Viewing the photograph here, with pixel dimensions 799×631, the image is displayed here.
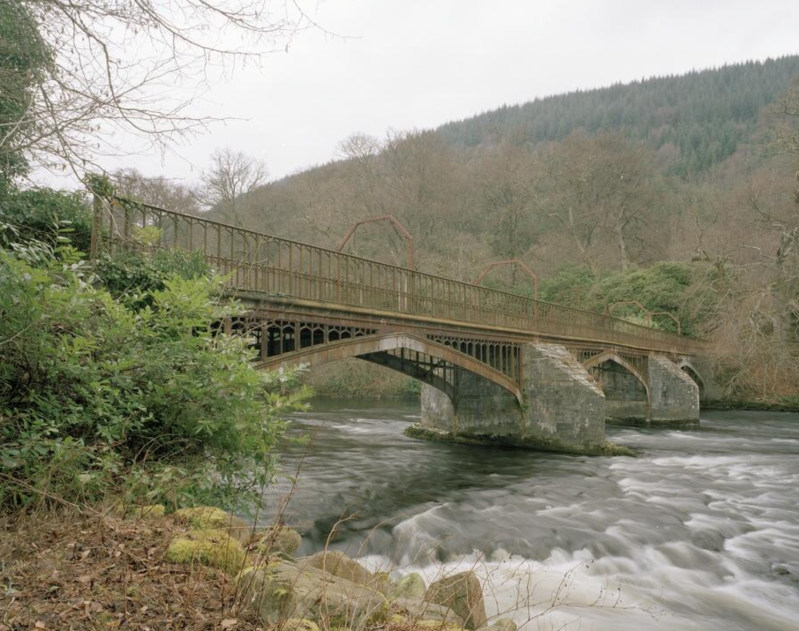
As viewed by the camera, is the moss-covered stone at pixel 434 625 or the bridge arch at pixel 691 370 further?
the bridge arch at pixel 691 370

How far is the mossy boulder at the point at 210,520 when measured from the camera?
4.01 meters

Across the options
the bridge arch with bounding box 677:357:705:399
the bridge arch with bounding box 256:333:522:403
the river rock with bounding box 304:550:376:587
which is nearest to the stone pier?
the bridge arch with bounding box 256:333:522:403

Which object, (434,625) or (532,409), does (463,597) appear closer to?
(434,625)

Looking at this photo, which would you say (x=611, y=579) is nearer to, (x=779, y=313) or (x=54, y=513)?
(x=54, y=513)

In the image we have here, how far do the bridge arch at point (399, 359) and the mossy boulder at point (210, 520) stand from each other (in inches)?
157

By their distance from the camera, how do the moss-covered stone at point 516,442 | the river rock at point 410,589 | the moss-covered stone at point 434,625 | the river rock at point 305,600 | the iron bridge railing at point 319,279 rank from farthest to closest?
the moss-covered stone at point 516,442 < the iron bridge railing at point 319,279 < the river rock at point 410,589 < the moss-covered stone at point 434,625 < the river rock at point 305,600

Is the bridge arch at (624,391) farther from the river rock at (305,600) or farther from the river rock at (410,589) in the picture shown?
the river rock at (305,600)

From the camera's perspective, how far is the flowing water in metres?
6.54

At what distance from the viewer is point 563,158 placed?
44.2 m

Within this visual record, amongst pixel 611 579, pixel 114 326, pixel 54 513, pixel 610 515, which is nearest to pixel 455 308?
pixel 610 515

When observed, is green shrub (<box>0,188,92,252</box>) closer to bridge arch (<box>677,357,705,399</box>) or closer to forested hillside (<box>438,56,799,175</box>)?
bridge arch (<box>677,357,705,399</box>)

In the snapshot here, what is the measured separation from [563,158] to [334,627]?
45348 mm

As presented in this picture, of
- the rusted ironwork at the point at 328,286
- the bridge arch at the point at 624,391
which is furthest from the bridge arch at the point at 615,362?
the rusted ironwork at the point at 328,286

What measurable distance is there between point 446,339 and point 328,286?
17.5ft
